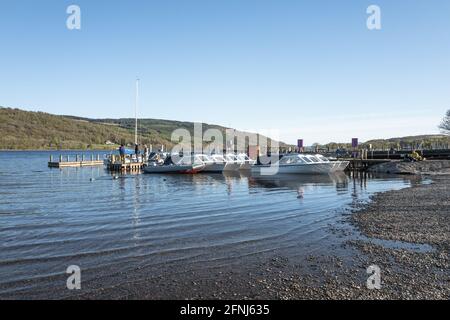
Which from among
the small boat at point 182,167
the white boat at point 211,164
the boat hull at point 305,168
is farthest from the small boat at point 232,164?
the boat hull at point 305,168

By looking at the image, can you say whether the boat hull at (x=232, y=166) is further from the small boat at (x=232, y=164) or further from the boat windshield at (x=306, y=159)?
the boat windshield at (x=306, y=159)

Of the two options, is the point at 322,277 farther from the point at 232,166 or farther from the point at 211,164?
the point at 232,166

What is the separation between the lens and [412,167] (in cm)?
4697

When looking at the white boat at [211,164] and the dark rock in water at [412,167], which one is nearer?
the dark rock in water at [412,167]

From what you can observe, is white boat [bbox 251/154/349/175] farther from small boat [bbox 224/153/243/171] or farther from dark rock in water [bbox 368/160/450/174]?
dark rock in water [bbox 368/160/450/174]

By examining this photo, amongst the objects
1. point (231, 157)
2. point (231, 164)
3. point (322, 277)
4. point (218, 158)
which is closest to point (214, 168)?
point (218, 158)

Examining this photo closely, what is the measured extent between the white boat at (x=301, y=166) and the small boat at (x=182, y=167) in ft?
25.1

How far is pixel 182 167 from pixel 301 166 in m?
14.7

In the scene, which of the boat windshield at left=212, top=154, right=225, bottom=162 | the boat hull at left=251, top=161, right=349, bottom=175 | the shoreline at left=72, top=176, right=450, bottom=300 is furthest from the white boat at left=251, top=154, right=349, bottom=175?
the shoreline at left=72, top=176, right=450, bottom=300

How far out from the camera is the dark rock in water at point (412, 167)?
149 feet

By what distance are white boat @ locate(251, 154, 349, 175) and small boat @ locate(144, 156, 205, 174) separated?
25.1 feet

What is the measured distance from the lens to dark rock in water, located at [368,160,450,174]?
149ft

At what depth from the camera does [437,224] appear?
14.3 m

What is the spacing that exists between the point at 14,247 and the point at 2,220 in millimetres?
5605
